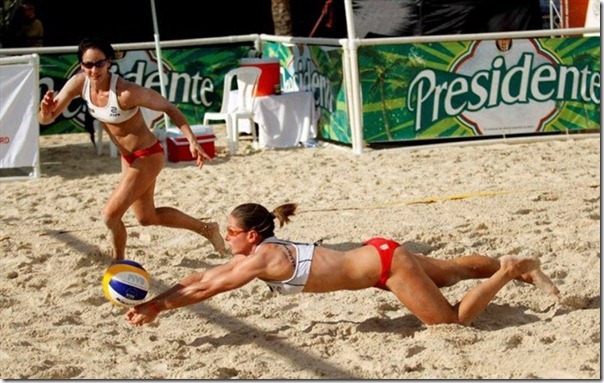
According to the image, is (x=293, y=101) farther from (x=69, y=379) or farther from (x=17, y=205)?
(x=69, y=379)

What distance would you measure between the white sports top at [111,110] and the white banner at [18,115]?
14.5ft

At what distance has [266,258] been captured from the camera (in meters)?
5.52

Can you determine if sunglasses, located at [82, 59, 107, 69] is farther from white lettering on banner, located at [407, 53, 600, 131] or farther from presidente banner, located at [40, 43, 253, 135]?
presidente banner, located at [40, 43, 253, 135]

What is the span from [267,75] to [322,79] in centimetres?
69

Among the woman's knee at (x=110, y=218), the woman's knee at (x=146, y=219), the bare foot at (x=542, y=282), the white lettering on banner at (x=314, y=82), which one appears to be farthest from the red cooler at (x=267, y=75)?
the bare foot at (x=542, y=282)

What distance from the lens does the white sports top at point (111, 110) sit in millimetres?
7184

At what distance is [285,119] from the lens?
43.5ft

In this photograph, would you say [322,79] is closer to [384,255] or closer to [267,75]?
[267,75]

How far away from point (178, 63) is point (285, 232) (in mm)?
6663

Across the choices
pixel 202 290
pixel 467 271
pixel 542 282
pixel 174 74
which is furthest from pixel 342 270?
pixel 174 74

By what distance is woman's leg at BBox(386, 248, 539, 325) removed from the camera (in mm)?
5680

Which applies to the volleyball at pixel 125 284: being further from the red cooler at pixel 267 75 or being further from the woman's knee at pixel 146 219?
the red cooler at pixel 267 75

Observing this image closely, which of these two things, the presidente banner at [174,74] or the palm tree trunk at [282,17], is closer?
the presidente banner at [174,74]

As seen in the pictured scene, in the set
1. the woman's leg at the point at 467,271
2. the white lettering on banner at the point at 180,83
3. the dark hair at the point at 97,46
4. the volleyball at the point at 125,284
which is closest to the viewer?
the volleyball at the point at 125,284
